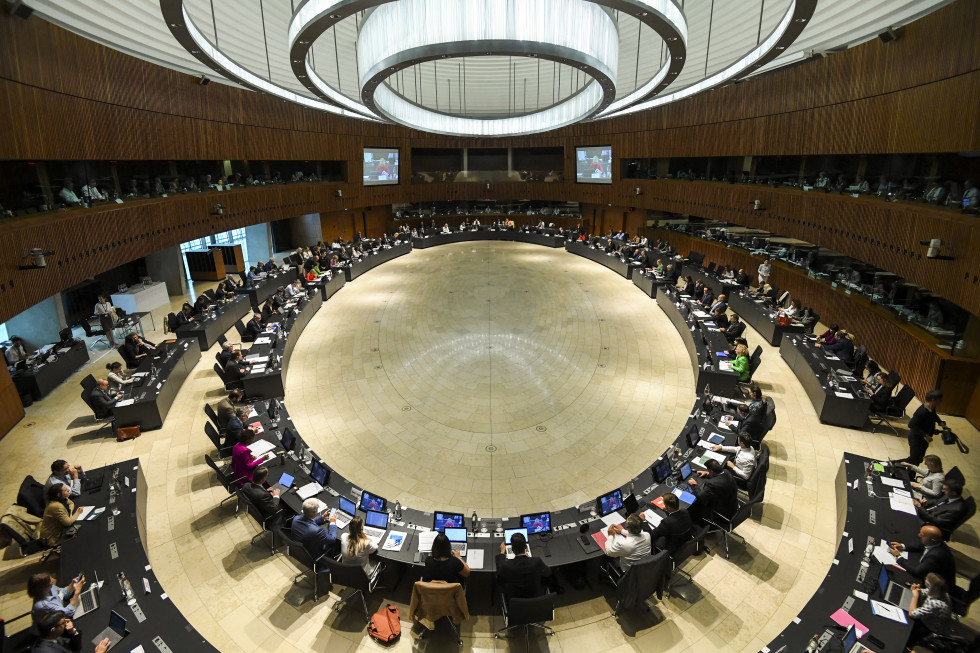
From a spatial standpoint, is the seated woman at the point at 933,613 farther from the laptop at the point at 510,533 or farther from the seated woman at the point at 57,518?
the seated woman at the point at 57,518

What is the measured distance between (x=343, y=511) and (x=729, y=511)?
15.4ft

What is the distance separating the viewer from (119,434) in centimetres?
807

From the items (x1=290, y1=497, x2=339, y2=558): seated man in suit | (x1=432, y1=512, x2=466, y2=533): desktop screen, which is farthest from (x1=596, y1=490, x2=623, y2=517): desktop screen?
(x1=290, y1=497, x2=339, y2=558): seated man in suit

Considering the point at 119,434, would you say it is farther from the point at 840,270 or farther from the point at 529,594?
the point at 840,270

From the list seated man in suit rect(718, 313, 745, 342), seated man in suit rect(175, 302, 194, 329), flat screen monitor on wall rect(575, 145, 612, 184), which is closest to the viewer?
seated man in suit rect(718, 313, 745, 342)

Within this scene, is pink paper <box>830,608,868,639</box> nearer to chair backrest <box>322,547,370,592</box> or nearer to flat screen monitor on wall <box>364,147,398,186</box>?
chair backrest <box>322,547,370,592</box>

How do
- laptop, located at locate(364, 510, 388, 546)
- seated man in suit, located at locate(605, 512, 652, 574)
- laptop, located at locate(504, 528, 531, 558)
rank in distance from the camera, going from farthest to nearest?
1. laptop, located at locate(364, 510, 388, 546)
2. laptop, located at locate(504, 528, 531, 558)
3. seated man in suit, located at locate(605, 512, 652, 574)

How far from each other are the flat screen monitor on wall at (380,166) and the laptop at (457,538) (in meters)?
21.2

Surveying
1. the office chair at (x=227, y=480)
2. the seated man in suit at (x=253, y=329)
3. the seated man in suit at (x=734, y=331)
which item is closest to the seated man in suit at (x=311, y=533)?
the office chair at (x=227, y=480)

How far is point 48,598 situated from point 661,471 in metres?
6.51

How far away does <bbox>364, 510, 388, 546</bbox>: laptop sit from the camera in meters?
5.36

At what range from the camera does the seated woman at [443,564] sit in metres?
4.56

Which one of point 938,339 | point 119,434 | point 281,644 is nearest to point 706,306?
point 938,339

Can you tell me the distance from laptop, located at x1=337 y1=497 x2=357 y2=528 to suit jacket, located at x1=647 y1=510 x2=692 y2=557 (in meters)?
3.50
